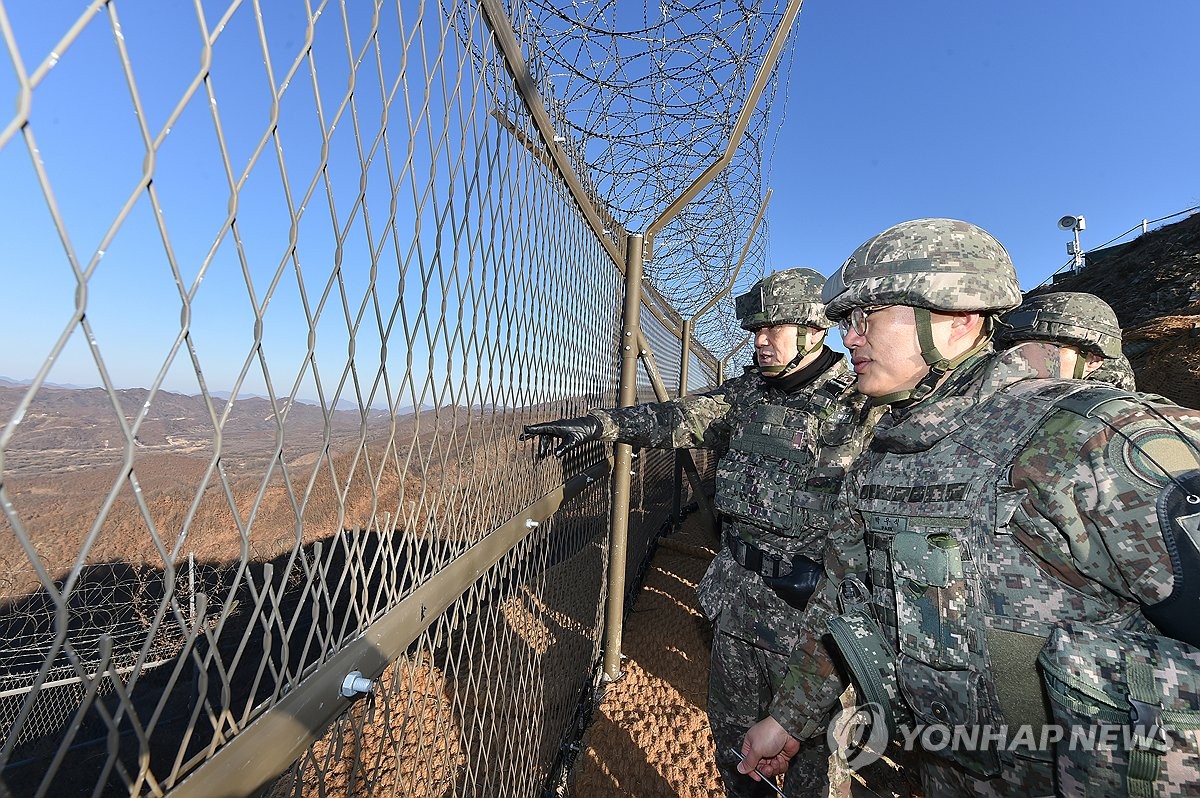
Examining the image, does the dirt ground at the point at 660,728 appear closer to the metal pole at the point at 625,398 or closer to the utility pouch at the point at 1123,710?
the metal pole at the point at 625,398

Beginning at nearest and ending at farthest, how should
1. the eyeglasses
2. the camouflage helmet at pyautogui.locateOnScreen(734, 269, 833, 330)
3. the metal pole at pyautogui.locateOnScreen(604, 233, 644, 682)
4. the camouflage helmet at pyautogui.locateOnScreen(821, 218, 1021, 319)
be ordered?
1. the camouflage helmet at pyautogui.locateOnScreen(821, 218, 1021, 319)
2. the eyeglasses
3. the camouflage helmet at pyautogui.locateOnScreen(734, 269, 833, 330)
4. the metal pole at pyautogui.locateOnScreen(604, 233, 644, 682)

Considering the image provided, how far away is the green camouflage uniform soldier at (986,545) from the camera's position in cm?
100

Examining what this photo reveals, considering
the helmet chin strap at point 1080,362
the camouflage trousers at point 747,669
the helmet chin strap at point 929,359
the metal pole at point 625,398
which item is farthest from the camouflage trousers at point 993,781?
the helmet chin strap at point 1080,362

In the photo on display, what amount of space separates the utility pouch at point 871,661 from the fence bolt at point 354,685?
118 cm

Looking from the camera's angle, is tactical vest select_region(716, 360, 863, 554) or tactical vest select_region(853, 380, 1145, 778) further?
tactical vest select_region(716, 360, 863, 554)

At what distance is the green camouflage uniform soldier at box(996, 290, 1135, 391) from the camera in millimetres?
3441

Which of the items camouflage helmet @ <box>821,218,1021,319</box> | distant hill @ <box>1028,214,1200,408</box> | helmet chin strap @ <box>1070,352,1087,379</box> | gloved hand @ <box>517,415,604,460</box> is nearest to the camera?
camouflage helmet @ <box>821,218,1021,319</box>

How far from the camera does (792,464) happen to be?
8.07 feet

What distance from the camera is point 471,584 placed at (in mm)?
1554

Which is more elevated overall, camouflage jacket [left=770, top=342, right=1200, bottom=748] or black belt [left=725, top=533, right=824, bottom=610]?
camouflage jacket [left=770, top=342, right=1200, bottom=748]

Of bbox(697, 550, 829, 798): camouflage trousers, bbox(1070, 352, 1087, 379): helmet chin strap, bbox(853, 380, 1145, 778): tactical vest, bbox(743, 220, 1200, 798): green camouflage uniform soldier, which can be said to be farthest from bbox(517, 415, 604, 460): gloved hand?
bbox(1070, 352, 1087, 379): helmet chin strap

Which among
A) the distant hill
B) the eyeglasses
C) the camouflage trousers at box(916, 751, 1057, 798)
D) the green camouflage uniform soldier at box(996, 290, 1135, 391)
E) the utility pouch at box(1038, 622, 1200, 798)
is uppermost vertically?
the distant hill

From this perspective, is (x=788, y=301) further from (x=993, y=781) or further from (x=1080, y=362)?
→ (x=1080, y=362)

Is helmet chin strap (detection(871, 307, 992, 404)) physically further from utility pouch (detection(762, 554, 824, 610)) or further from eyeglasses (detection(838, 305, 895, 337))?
utility pouch (detection(762, 554, 824, 610))
